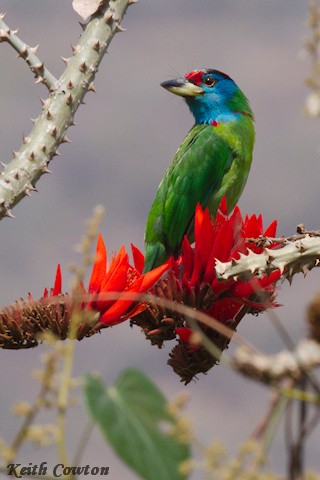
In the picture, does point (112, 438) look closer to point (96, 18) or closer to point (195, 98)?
point (96, 18)

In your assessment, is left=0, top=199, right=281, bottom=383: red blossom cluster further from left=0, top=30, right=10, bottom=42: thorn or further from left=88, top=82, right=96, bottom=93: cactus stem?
left=0, top=30, right=10, bottom=42: thorn

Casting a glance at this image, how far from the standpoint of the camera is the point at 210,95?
14.7ft

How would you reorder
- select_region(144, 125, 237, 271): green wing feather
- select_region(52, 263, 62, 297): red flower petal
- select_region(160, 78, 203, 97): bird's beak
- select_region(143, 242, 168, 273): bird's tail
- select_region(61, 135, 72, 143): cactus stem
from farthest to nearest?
select_region(160, 78, 203, 97): bird's beak, select_region(144, 125, 237, 271): green wing feather, select_region(143, 242, 168, 273): bird's tail, select_region(61, 135, 72, 143): cactus stem, select_region(52, 263, 62, 297): red flower petal

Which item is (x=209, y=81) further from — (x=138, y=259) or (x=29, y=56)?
(x=138, y=259)

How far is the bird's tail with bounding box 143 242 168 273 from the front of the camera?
3746mm

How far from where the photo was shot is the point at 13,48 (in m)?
3.22

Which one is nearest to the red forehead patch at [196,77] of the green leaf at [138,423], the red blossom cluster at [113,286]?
the red blossom cluster at [113,286]

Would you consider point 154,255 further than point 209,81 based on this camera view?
No

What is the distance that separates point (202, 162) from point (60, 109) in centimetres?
119

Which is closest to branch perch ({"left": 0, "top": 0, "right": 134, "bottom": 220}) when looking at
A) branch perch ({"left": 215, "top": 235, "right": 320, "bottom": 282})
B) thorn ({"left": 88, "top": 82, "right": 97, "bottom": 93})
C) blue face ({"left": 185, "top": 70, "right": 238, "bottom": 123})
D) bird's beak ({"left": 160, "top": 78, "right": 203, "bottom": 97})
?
thorn ({"left": 88, "top": 82, "right": 97, "bottom": 93})

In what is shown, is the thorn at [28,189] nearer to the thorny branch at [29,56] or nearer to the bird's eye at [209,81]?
the thorny branch at [29,56]

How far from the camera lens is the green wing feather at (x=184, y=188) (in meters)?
3.85

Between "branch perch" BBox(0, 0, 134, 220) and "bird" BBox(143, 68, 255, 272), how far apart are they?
908 millimetres

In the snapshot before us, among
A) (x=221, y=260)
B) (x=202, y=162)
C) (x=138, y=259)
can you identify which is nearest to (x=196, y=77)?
(x=202, y=162)
